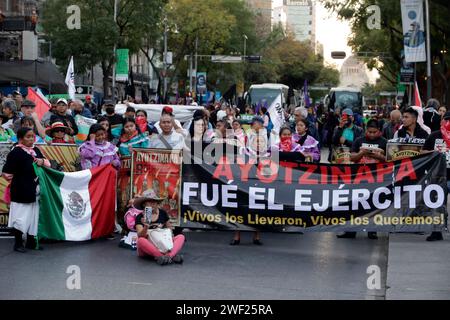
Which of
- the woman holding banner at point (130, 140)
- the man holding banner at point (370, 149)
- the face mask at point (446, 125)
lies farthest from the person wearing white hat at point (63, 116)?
the face mask at point (446, 125)

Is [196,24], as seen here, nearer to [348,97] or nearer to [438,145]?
[348,97]

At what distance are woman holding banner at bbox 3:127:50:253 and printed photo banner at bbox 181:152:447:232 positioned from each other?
7.48 ft

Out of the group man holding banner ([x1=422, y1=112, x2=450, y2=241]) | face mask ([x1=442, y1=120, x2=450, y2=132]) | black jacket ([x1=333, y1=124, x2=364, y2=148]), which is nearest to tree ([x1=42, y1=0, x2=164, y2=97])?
black jacket ([x1=333, y1=124, x2=364, y2=148])

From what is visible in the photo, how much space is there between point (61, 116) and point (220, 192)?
198 inches

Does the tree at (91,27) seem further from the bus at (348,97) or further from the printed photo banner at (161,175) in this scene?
the printed photo banner at (161,175)

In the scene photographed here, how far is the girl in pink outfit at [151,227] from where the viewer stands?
1034 cm

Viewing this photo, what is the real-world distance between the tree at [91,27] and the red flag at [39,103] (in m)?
29.5

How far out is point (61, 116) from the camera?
15.7 meters

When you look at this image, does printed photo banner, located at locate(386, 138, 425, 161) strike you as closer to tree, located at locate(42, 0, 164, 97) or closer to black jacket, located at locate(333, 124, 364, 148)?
black jacket, located at locate(333, 124, 364, 148)

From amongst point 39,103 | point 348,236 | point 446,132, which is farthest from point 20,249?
point 39,103

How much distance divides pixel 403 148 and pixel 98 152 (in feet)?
14.2

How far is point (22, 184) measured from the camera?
36.4 feet
